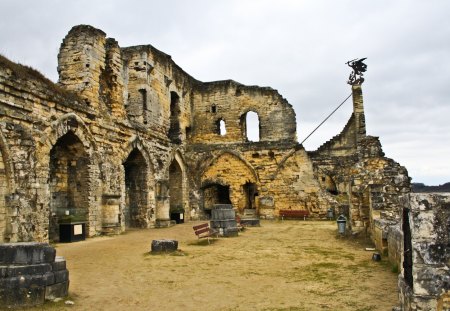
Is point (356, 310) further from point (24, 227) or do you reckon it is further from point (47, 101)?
point (47, 101)

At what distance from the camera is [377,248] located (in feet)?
27.6

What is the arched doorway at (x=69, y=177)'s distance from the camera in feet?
38.3

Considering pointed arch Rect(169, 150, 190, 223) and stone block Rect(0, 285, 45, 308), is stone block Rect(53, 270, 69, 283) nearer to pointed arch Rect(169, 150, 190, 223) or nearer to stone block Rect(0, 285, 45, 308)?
stone block Rect(0, 285, 45, 308)

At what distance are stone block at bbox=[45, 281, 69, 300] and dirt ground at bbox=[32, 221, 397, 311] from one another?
0.39 feet

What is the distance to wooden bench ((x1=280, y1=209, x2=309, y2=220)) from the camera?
60.0ft

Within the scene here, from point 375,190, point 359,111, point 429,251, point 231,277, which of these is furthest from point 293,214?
point 429,251

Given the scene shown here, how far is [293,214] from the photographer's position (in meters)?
18.4

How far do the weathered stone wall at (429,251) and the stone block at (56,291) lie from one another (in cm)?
403

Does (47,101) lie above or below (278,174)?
above

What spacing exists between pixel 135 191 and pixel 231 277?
9933 mm

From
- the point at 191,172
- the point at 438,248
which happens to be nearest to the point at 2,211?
the point at 438,248

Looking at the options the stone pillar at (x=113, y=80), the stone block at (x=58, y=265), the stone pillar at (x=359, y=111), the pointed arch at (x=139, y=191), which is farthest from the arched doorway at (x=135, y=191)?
the stone pillar at (x=359, y=111)

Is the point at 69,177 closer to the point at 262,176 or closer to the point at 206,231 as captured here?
the point at 206,231

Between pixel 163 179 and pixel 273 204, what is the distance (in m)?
5.66
